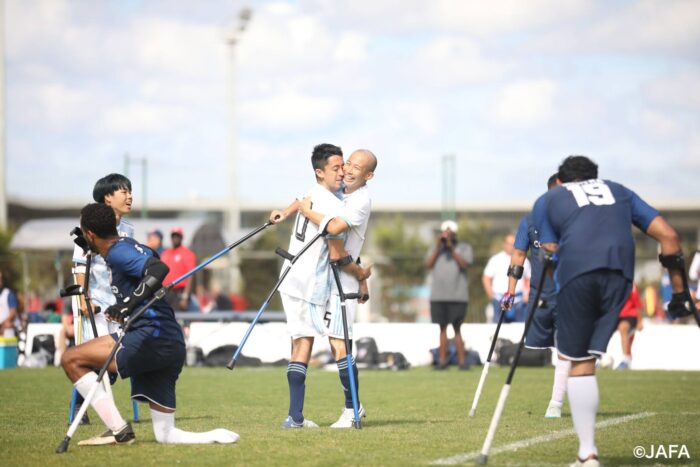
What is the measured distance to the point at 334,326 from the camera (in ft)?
32.5

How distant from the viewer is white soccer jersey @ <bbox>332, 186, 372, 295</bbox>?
953 cm

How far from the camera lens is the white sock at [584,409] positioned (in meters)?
6.89

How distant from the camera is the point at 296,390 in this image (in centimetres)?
955

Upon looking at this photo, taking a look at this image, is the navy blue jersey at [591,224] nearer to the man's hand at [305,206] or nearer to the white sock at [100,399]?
the man's hand at [305,206]

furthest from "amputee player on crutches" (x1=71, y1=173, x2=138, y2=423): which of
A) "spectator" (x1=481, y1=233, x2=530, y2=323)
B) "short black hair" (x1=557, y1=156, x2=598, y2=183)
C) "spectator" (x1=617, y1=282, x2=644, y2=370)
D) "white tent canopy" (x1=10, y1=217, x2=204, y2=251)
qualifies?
"white tent canopy" (x1=10, y1=217, x2=204, y2=251)

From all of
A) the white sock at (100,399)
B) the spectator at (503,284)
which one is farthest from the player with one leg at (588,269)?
the spectator at (503,284)

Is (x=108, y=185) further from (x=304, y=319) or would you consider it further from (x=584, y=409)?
(x=584, y=409)

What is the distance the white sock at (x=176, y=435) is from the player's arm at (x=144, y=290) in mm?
870

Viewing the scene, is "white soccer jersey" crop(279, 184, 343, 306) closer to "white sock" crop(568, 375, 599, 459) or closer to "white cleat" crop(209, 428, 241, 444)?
"white cleat" crop(209, 428, 241, 444)

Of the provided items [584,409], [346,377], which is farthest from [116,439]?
[584,409]

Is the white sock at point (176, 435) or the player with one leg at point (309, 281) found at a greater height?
the player with one leg at point (309, 281)

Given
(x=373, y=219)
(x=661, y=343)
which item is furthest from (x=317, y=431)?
(x=373, y=219)

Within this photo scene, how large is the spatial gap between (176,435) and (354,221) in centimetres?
242

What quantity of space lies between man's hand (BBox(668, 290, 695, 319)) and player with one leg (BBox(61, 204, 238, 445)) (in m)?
3.19
